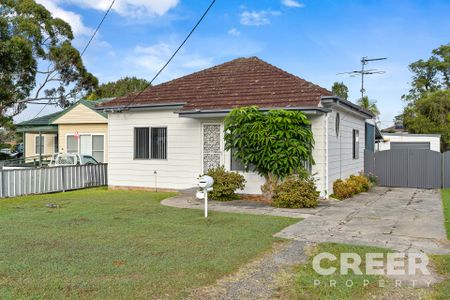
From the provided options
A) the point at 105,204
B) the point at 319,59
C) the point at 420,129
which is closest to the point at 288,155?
the point at 105,204

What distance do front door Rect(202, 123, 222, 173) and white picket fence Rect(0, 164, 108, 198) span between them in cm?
531

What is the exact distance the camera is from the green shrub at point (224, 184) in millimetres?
11633

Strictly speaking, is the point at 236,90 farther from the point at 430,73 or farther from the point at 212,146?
the point at 430,73

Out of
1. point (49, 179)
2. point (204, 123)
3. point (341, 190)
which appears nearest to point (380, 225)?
point (341, 190)

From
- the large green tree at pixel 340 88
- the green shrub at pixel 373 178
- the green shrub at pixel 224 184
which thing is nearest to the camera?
the green shrub at pixel 224 184

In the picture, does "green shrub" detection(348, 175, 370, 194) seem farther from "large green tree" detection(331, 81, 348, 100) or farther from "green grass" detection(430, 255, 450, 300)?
"large green tree" detection(331, 81, 348, 100)

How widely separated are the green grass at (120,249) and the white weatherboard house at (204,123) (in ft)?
11.5

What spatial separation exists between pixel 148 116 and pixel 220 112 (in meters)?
3.17

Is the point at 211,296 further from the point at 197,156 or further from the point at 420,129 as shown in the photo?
the point at 420,129

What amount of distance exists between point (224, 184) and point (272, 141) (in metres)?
1.93

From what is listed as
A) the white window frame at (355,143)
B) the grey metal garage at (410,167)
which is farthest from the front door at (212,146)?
the grey metal garage at (410,167)

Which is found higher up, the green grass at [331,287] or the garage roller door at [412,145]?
the garage roller door at [412,145]

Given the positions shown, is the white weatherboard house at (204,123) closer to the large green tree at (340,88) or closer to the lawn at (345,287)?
the lawn at (345,287)

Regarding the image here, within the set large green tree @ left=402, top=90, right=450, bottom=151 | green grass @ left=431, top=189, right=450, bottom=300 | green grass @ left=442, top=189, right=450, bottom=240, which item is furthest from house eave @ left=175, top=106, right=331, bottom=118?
large green tree @ left=402, top=90, right=450, bottom=151
